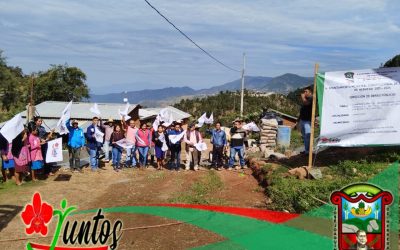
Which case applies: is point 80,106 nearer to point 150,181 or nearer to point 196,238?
point 150,181

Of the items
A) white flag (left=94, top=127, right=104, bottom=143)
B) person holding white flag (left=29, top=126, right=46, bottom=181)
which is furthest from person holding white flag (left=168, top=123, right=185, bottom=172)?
person holding white flag (left=29, top=126, right=46, bottom=181)

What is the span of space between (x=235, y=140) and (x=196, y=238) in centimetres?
697

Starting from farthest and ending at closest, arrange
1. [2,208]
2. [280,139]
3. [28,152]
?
[280,139]
[28,152]
[2,208]

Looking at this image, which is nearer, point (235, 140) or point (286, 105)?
point (235, 140)

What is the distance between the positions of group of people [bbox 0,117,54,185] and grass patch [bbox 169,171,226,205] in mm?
4922

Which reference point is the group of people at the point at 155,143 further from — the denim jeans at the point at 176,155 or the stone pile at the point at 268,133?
the stone pile at the point at 268,133

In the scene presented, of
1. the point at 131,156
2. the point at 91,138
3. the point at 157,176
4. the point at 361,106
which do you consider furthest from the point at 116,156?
the point at 361,106

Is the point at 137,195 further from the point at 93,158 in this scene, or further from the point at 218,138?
the point at 218,138

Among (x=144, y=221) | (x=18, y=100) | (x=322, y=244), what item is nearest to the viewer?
(x=322, y=244)

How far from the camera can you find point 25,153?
12.3 meters

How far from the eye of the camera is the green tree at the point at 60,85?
51.8 metres

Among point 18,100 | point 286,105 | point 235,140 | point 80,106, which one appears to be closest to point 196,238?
point 235,140

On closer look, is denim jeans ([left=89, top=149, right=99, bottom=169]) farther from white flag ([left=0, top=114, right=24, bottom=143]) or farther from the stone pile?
the stone pile

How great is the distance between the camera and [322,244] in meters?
6.59
